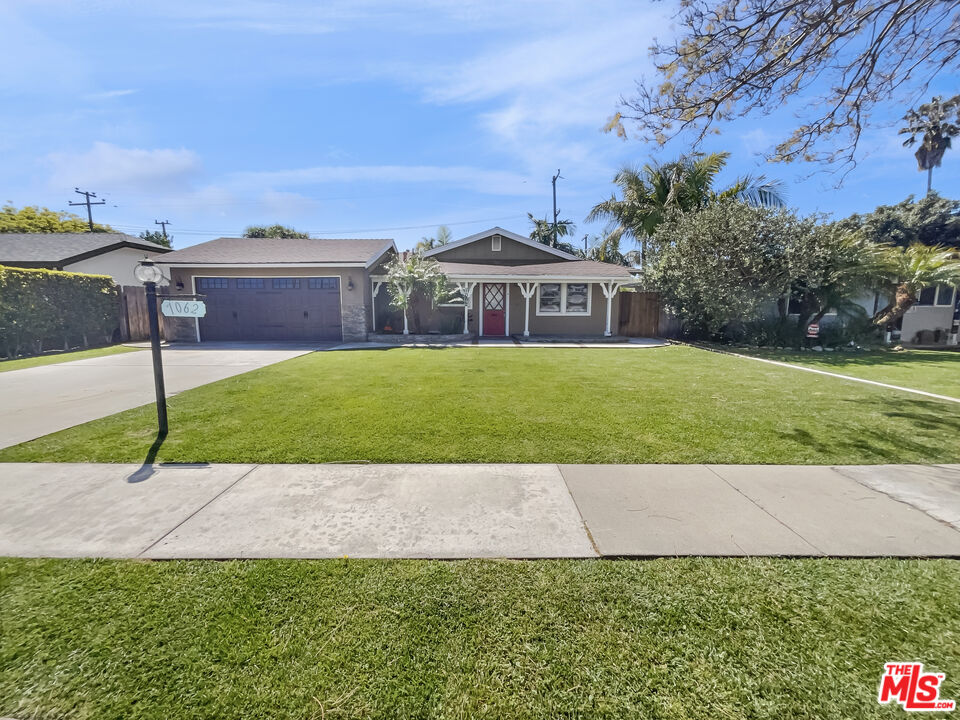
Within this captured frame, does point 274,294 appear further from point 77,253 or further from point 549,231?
point 549,231

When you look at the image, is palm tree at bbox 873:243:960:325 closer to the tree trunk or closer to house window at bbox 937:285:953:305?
the tree trunk

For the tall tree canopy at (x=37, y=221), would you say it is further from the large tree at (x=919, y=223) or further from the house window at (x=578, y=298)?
the large tree at (x=919, y=223)

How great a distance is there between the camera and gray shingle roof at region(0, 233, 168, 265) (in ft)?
52.0

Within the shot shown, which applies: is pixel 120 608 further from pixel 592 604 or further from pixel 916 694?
pixel 916 694

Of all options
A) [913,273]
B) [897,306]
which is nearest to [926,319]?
[897,306]

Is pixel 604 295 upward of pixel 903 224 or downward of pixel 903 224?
downward

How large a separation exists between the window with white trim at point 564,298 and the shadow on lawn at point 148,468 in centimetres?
1417

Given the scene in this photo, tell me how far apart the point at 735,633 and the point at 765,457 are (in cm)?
278

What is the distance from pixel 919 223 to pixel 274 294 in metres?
36.1

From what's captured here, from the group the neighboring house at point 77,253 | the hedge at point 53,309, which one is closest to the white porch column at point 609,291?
the neighboring house at point 77,253

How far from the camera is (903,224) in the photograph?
83.9 ft

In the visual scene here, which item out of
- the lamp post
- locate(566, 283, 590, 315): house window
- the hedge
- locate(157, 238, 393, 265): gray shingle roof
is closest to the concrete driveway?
the lamp post

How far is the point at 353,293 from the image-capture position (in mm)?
15562

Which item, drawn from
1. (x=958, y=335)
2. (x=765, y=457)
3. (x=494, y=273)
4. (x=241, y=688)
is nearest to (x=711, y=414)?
→ (x=765, y=457)
